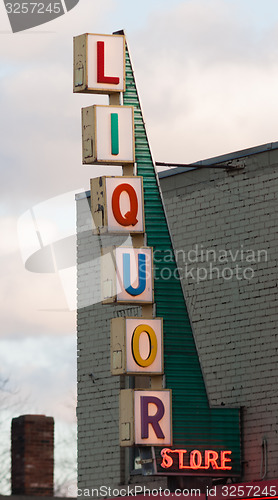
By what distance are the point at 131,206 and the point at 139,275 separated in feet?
4.27

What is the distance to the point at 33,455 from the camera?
21000mm

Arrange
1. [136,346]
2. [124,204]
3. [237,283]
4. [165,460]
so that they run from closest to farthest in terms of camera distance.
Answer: [165,460] < [136,346] < [124,204] < [237,283]

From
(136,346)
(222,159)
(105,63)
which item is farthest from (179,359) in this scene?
(105,63)

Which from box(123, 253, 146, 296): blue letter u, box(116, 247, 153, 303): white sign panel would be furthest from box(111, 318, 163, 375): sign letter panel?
box(123, 253, 146, 296): blue letter u

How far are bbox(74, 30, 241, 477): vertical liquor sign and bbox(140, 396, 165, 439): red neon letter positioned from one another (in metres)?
0.02

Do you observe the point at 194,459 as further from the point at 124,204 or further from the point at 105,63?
the point at 105,63

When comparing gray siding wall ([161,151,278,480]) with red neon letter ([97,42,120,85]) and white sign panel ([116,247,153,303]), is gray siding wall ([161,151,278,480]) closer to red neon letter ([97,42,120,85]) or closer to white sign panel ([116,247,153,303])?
white sign panel ([116,247,153,303])

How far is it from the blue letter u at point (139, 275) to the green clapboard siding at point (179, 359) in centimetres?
37

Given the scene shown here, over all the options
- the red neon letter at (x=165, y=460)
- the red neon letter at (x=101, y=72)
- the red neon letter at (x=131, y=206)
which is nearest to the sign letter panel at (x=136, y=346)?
the red neon letter at (x=165, y=460)

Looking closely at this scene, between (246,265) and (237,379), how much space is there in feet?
7.15

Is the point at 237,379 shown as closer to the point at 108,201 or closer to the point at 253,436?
the point at 253,436

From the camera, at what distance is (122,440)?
24.0m

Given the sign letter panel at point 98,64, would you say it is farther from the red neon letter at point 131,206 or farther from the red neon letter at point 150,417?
the red neon letter at point 150,417

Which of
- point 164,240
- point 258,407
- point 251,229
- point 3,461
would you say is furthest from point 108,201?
point 3,461
